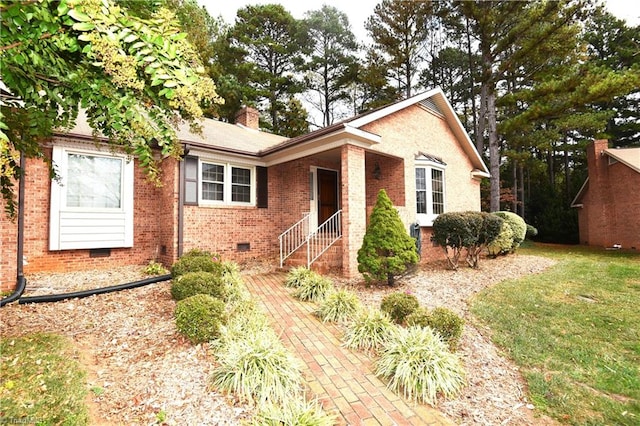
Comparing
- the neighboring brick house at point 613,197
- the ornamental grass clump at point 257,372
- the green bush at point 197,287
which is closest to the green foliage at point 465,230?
the green bush at point 197,287

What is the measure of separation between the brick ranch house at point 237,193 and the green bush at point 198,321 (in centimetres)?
378

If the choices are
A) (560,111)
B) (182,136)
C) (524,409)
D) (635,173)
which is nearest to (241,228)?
(182,136)

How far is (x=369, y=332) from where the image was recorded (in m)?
3.80

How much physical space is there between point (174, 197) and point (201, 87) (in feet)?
19.9

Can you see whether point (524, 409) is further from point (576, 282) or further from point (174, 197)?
point (174, 197)

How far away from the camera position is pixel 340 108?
77.6 ft

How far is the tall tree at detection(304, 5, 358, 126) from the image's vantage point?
20.8 meters

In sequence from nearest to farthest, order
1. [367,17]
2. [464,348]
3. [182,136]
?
[464,348], [182,136], [367,17]

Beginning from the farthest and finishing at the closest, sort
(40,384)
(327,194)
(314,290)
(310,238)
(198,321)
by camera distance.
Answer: (327,194) → (310,238) → (314,290) → (198,321) → (40,384)

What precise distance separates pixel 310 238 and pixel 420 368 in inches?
232

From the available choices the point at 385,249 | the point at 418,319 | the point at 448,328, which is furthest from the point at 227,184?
the point at 448,328

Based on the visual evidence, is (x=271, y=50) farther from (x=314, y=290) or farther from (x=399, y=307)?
(x=399, y=307)

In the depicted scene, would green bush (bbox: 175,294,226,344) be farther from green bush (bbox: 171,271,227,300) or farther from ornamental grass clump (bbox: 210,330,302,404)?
green bush (bbox: 171,271,227,300)

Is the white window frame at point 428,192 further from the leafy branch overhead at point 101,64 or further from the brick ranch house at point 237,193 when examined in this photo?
the leafy branch overhead at point 101,64
